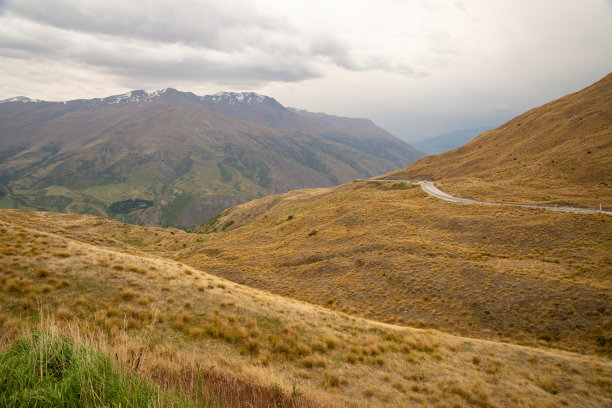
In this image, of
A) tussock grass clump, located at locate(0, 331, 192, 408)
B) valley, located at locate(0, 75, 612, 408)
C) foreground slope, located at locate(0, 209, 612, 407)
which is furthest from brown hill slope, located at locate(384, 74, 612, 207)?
tussock grass clump, located at locate(0, 331, 192, 408)

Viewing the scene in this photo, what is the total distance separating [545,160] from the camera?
68.5 meters

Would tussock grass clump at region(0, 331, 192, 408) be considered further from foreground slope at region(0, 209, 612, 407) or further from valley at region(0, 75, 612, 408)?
foreground slope at region(0, 209, 612, 407)

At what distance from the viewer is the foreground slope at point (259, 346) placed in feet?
24.0

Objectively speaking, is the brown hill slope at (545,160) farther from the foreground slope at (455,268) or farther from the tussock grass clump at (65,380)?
the tussock grass clump at (65,380)

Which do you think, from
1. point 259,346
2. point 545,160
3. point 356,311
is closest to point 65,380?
point 259,346

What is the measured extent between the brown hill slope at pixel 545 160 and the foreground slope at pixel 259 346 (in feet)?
136

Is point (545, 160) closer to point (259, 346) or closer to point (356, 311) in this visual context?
point (356, 311)

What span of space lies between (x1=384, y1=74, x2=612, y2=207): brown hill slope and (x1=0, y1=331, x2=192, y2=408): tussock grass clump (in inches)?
2112

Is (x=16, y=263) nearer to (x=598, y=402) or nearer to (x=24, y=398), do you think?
(x=24, y=398)

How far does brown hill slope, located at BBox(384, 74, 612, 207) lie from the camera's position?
49.8m

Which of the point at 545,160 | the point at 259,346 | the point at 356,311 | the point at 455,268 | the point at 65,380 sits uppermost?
the point at 545,160

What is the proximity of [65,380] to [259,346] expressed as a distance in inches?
282

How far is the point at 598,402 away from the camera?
31.2ft

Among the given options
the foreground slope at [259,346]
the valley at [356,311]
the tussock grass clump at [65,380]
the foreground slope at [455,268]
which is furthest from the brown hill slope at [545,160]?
the tussock grass clump at [65,380]
